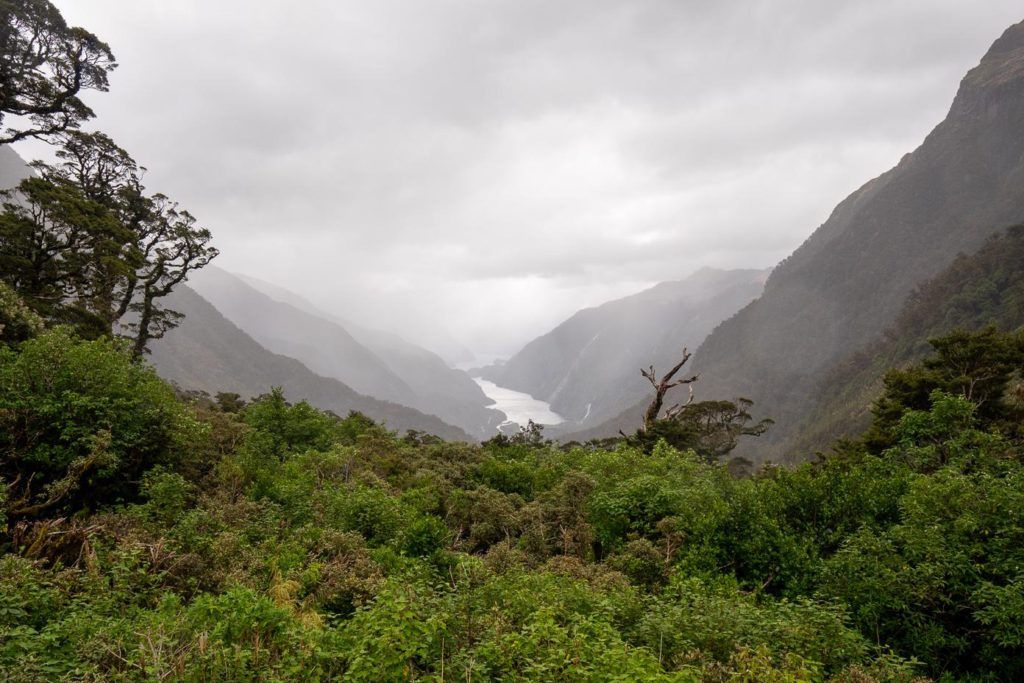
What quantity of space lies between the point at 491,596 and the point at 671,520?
16.9 ft

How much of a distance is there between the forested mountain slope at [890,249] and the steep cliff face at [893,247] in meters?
0.34

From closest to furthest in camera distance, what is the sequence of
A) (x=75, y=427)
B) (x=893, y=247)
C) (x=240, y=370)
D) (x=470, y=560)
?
(x=470, y=560) → (x=75, y=427) → (x=893, y=247) → (x=240, y=370)

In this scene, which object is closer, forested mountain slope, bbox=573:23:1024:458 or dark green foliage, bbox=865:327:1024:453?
dark green foliage, bbox=865:327:1024:453

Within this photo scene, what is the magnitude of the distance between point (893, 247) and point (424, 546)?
193 metres

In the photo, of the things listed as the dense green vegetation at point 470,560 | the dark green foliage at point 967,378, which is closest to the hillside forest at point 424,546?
the dense green vegetation at point 470,560

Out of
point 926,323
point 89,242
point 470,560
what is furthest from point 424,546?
point 926,323

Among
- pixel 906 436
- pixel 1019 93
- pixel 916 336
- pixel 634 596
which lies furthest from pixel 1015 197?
pixel 634 596

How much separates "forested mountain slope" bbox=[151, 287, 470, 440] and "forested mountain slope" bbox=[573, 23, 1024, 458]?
7238cm

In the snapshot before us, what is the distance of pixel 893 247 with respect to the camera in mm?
154125

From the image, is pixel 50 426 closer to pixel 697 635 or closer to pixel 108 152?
pixel 697 635

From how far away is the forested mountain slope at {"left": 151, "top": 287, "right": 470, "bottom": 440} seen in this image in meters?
144

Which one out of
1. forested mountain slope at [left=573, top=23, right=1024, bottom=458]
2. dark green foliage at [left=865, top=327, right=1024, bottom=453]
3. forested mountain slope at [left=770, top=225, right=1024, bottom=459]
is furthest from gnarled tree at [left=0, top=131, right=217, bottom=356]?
forested mountain slope at [left=573, top=23, right=1024, bottom=458]

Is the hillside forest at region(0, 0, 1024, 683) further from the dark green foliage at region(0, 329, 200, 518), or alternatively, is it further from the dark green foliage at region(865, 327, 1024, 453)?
the dark green foliage at region(865, 327, 1024, 453)

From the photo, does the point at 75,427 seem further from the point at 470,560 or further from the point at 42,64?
the point at 42,64
